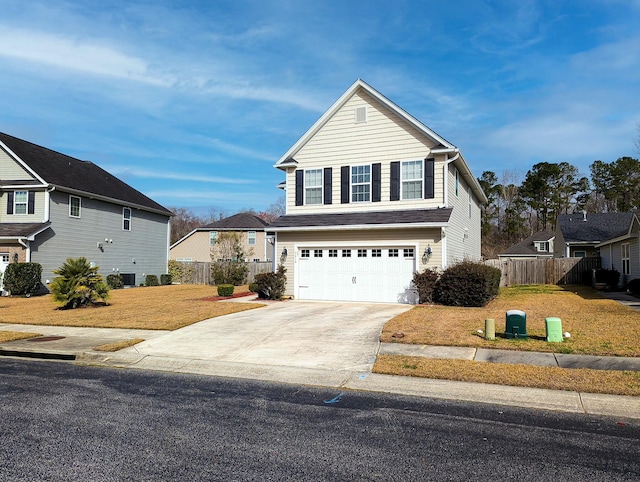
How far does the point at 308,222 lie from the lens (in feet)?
66.5

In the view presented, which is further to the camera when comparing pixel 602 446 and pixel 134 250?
pixel 134 250

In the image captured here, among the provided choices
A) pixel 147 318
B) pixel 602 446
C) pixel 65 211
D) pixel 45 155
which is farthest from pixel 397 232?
pixel 45 155

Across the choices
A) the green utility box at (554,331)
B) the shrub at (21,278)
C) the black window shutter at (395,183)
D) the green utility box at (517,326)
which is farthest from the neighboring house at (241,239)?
the green utility box at (554,331)

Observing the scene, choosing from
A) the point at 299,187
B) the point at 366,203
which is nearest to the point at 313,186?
the point at 299,187

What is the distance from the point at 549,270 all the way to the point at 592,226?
33.3ft

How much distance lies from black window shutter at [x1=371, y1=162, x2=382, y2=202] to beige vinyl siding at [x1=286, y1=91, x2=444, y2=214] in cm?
13

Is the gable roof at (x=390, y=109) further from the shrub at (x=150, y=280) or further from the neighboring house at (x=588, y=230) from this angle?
the neighboring house at (x=588, y=230)

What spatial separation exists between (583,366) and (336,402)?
4756mm

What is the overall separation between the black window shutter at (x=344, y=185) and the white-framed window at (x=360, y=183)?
0.22 meters

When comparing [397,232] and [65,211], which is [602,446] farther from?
[65,211]

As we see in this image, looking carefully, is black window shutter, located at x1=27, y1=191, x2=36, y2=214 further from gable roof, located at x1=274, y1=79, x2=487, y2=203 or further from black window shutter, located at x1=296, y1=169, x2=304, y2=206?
black window shutter, located at x1=296, y1=169, x2=304, y2=206

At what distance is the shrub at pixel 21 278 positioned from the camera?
23.5 m

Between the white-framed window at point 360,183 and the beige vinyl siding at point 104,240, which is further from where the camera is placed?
the beige vinyl siding at point 104,240

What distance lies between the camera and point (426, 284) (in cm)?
1750
